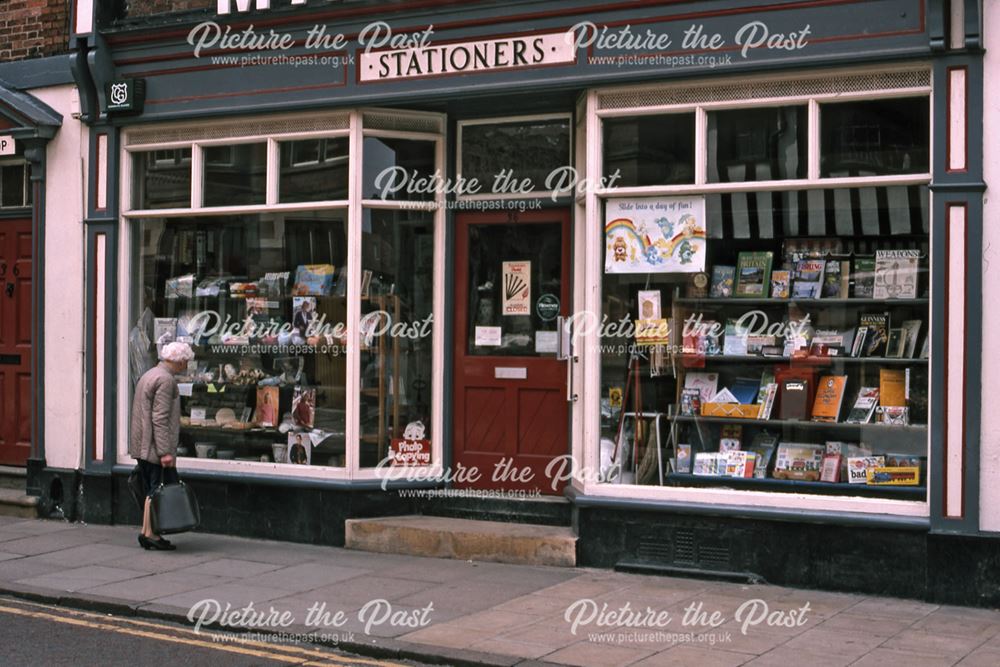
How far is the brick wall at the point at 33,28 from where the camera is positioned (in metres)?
12.0

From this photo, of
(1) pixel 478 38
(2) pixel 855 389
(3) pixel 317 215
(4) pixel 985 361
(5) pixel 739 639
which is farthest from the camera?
(3) pixel 317 215

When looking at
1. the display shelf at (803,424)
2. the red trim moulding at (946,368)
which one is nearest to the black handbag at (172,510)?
the display shelf at (803,424)

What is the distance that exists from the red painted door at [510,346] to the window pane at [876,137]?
8.14 ft

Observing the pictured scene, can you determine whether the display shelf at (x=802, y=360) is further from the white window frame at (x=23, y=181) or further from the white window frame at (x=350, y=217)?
the white window frame at (x=23, y=181)

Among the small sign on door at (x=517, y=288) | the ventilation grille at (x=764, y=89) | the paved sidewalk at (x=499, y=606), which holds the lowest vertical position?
the paved sidewalk at (x=499, y=606)

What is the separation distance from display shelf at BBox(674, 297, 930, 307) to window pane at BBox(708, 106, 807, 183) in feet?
3.13

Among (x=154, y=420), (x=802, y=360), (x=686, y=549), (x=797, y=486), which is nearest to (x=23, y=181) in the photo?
(x=154, y=420)

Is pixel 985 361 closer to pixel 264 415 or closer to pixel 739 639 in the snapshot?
pixel 739 639

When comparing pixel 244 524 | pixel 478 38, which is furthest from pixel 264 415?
pixel 478 38

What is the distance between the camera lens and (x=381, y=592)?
850cm

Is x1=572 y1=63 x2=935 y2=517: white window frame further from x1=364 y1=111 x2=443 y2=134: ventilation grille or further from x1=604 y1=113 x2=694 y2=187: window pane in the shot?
x1=364 y1=111 x2=443 y2=134: ventilation grille

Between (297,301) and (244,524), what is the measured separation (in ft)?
6.99

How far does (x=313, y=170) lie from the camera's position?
10664 mm

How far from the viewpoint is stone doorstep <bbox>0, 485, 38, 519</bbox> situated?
11719 millimetres
